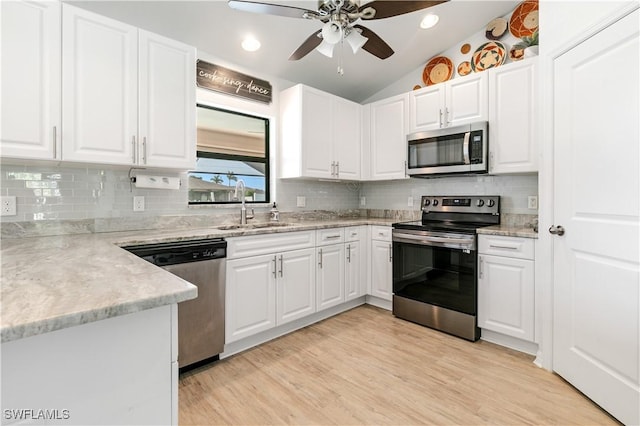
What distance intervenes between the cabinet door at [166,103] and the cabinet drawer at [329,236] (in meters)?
1.26

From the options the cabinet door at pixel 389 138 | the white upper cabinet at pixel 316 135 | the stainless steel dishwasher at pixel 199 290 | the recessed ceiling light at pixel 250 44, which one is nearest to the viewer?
the stainless steel dishwasher at pixel 199 290

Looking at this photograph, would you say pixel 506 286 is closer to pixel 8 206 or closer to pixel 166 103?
pixel 166 103

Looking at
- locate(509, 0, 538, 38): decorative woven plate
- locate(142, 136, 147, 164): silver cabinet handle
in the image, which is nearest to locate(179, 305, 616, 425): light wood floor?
locate(142, 136, 147, 164): silver cabinet handle

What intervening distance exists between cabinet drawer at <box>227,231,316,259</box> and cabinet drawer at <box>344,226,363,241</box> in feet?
1.50

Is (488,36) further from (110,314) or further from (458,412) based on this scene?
(110,314)

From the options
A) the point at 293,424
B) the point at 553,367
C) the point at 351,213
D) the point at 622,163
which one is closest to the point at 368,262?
the point at 351,213

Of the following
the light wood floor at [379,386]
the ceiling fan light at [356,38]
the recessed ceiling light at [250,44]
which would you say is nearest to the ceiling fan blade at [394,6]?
the ceiling fan light at [356,38]

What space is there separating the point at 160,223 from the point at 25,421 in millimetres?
2071

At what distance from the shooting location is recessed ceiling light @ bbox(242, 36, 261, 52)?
2.79 meters

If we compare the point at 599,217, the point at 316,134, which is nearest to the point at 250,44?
the point at 316,134

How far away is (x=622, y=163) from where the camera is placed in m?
1.66

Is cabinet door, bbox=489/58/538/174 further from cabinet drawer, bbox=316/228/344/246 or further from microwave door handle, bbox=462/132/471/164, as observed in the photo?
cabinet drawer, bbox=316/228/344/246

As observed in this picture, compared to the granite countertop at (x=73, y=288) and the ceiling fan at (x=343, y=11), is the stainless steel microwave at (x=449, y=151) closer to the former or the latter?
the ceiling fan at (x=343, y=11)

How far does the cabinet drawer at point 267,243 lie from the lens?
7.74ft
